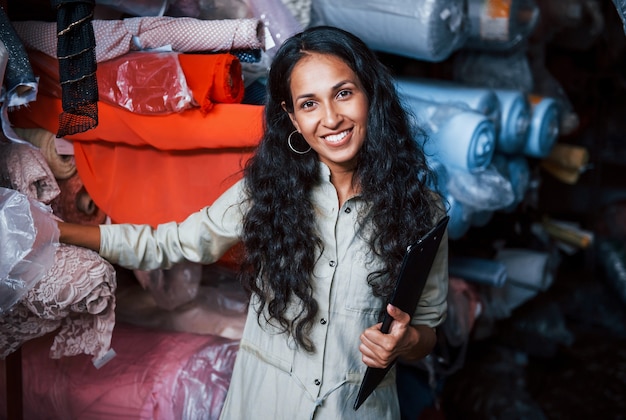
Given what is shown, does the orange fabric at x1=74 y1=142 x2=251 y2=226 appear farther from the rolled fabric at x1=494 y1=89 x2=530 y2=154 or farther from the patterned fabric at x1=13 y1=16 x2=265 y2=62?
the rolled fabric at x1=494 y1=89 x2=530 y2=154

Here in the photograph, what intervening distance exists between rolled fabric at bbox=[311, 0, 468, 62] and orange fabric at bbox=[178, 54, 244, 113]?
604 millimetres

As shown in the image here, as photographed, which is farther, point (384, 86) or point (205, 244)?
point (205, 244)

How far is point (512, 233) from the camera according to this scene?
10.5 ft

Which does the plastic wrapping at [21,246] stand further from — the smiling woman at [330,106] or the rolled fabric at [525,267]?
the rolled fabric at [525,267]

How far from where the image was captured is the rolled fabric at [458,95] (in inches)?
91.7

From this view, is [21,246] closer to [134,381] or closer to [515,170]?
[134,381]

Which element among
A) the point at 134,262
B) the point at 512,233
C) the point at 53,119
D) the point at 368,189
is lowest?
the point at 512,233

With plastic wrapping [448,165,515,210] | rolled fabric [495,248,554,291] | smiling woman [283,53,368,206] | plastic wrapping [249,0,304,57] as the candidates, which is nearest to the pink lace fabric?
smiling woman [283,53,368,206]

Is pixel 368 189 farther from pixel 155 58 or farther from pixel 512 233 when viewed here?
pixel 512 233

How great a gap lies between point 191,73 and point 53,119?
0.38 m

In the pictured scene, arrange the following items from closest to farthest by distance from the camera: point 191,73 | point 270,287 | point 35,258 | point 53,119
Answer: point 35,258
point 270,287
point 191,73
point 53,119

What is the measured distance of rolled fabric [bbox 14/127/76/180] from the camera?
1.76 m

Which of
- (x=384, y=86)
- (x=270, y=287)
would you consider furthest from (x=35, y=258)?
(x=384, y=86)

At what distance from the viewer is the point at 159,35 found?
5.36 feet
